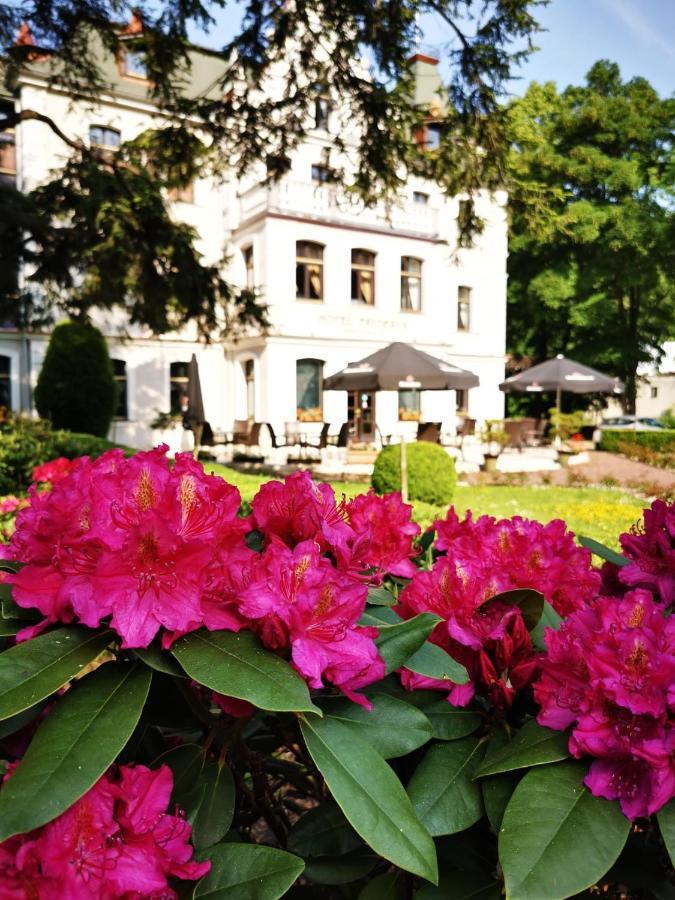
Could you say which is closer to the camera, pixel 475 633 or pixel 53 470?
pixel 475 633

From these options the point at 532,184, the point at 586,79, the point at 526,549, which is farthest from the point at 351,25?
the point at 586,79

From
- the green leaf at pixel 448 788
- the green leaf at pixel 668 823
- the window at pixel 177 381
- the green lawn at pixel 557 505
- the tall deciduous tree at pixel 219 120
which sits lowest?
the green lawn at pixel 557 505

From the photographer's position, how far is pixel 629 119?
28.2 metres

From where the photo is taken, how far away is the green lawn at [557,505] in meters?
7.52

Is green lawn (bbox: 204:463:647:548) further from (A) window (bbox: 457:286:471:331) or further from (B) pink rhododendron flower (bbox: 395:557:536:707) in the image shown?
(A) window (bbox: 457:286:471:331)

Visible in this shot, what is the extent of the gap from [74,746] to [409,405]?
22.4 metres

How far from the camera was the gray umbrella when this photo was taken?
1323cm

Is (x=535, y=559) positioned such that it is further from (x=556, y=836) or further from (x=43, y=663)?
(x=43, y=663)

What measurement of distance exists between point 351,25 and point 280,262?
1518cm

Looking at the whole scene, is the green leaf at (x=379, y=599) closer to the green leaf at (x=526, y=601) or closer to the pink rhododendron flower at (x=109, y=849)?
the green leaf at (x=526, y=601)

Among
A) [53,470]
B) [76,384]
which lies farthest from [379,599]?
[76,384]

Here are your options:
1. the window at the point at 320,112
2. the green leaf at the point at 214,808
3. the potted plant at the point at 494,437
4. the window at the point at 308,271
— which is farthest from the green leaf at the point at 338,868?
the window at the point at 308,271

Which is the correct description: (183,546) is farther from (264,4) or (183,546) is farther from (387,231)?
(387,231)

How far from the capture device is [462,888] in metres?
0.85
